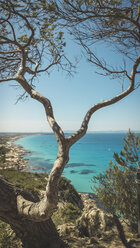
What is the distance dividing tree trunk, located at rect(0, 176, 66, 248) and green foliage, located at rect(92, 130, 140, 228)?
2.68m

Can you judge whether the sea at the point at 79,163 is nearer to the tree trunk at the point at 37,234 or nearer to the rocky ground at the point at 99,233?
the rocky ground at the point at 99,233

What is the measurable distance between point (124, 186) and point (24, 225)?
144 inches

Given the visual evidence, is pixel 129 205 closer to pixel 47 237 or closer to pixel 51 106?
pixel 47 237

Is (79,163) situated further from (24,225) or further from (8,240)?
(24,225)

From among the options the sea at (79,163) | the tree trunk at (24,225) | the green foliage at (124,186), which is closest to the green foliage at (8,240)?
the tree trunk at (24,225)

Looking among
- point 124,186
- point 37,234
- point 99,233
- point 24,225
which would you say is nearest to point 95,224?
point 99,233

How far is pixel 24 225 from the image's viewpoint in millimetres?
3057

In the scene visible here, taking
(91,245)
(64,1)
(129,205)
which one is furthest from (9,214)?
(64,1)

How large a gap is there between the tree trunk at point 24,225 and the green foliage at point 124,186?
2678 mm

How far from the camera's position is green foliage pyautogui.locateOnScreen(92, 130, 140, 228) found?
491 cm

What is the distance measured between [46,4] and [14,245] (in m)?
5.92

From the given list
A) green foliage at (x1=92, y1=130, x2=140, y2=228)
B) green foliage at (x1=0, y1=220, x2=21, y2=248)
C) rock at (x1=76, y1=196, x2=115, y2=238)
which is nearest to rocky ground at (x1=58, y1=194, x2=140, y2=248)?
rock at (x1=76, y1=196, x2=115, y2=238)

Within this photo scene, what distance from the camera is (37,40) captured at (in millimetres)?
5414

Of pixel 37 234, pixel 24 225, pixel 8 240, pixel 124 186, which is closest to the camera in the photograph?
pixel 24 225
